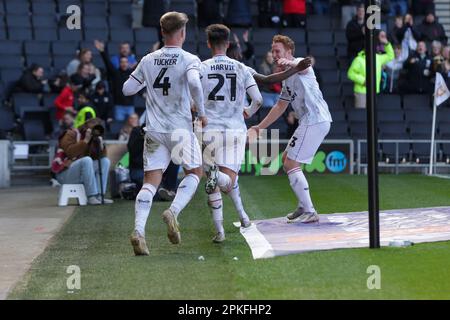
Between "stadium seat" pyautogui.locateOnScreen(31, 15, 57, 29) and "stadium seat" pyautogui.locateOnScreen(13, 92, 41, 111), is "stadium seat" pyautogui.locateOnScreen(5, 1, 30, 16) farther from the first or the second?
"stadium seat" pyautogui.locateOnScreen(13, 92, 41, 111)

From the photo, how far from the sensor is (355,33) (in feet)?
90.1

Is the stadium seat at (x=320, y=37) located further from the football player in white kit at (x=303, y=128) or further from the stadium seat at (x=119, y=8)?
the football player in white kit at (x=303, y=128)

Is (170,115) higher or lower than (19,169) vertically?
higher

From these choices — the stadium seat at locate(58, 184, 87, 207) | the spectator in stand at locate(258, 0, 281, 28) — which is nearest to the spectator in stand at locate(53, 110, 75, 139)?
the stadium seat at locate(58, 184, 87, 207)

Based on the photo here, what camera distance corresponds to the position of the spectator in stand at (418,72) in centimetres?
2773

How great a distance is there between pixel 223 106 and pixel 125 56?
13.8 meters

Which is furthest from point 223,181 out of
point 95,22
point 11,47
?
point 95,22

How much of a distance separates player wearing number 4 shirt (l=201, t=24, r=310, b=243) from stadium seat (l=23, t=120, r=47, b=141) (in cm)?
1352

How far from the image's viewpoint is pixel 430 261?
988cm

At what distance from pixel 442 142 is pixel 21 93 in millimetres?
9424

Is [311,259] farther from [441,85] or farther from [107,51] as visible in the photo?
[107,51]

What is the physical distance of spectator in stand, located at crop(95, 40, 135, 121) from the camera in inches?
989
